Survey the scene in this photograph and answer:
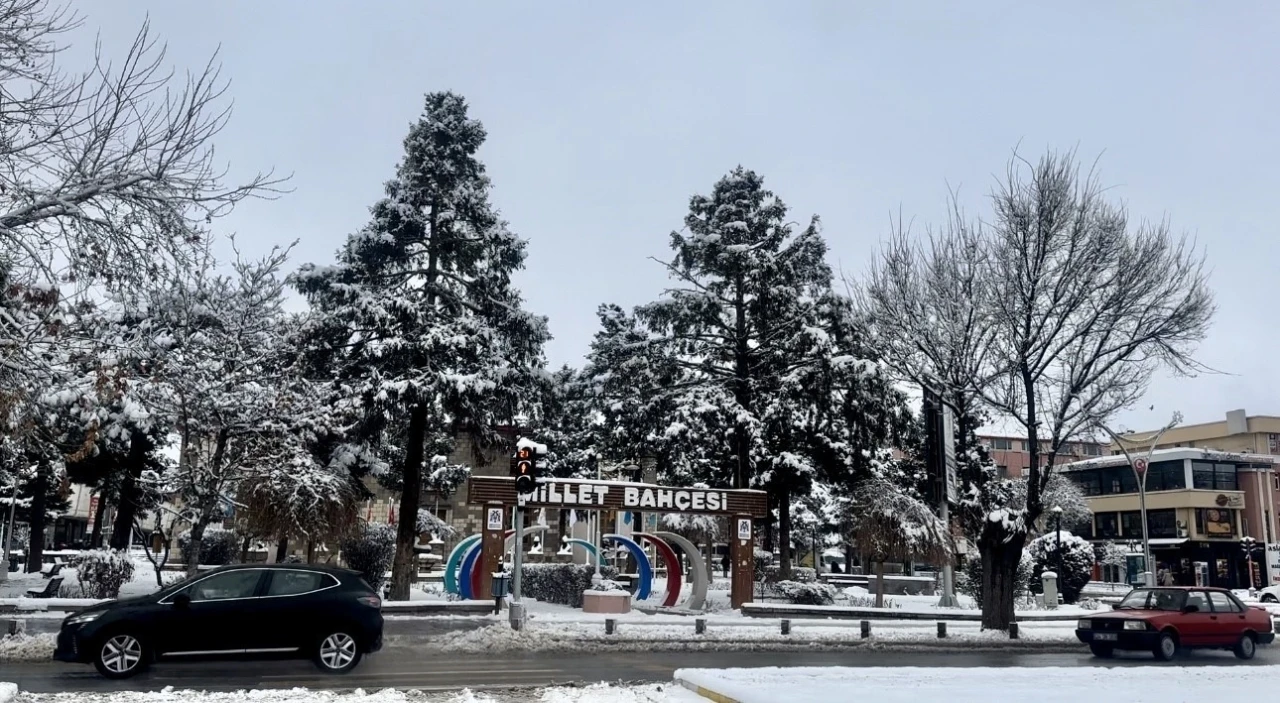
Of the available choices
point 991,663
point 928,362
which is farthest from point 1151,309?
point 991,663

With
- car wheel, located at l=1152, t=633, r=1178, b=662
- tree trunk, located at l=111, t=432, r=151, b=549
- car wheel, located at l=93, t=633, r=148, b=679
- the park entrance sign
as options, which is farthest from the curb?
tree trunk, located at l=111, t=432, r=151, b=549

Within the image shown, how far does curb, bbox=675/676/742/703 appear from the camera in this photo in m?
10.8

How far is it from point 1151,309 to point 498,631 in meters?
17.1

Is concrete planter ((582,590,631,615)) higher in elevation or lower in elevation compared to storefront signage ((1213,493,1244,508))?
lower

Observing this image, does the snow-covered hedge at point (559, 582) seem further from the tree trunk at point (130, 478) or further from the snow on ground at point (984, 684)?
the snow on ground at point (984, 684)

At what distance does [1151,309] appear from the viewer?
23.8m

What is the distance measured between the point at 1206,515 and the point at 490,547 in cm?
5843

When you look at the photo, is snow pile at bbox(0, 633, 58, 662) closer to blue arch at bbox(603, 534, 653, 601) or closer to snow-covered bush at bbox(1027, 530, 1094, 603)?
blue arch at bbox(603, 534, 653, 601)

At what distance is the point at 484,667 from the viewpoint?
51.3ft

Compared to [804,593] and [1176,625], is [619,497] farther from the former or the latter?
[1176,625]

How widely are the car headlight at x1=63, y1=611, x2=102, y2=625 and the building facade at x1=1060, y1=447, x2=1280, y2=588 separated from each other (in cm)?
6437

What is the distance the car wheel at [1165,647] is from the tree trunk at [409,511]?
1983 cm

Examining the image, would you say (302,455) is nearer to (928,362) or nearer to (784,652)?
(784,652)

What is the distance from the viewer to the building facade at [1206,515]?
67.1m
